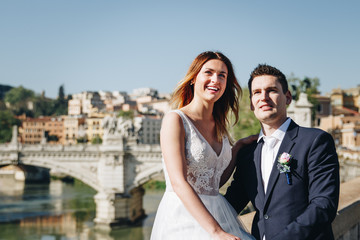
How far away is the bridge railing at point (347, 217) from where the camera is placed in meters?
2.69

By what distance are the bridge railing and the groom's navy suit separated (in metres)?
0.58

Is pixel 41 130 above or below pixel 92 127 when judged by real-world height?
below

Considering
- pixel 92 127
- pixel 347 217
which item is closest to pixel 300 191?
pixel 347 217

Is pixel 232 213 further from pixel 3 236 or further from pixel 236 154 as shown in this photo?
pixel 3 236

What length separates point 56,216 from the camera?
20344mm

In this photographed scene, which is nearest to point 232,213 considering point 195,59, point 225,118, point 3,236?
point 225,118

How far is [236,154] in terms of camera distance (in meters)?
2.15

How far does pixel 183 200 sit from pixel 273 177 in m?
0.40

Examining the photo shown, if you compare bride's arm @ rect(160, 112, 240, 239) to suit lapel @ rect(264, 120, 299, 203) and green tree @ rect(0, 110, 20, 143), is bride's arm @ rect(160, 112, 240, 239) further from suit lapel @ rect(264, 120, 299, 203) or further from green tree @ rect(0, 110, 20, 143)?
green tree @ rect(0, 110, 20, 143)

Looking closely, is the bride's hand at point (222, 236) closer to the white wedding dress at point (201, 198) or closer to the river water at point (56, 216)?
the white wedding dress at point (201, 198)

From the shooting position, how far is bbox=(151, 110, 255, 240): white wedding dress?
1.76 m

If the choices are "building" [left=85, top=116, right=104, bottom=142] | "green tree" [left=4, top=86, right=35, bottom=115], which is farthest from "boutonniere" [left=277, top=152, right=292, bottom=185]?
"green tree" [left=4, top=86, right=35, bottom=115]

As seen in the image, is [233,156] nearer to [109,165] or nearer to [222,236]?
[222,236]

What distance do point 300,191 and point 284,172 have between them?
10 centimetres
